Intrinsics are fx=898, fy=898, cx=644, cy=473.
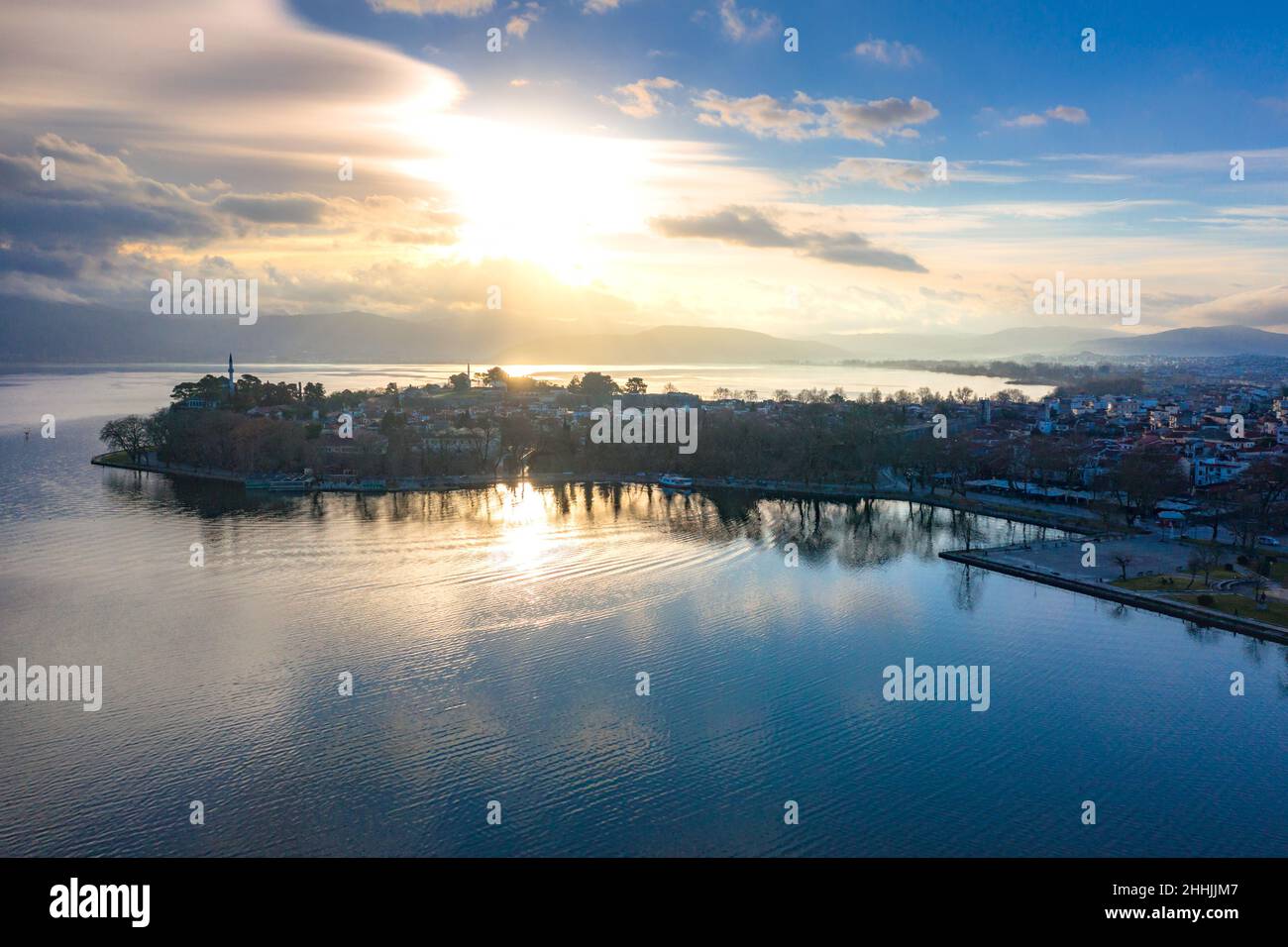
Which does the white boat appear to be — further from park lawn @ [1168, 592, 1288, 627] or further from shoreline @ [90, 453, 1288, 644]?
park lawn @ [1168, 592, 1288, 627]

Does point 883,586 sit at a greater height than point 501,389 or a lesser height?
lesser

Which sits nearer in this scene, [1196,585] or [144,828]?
[144,828]

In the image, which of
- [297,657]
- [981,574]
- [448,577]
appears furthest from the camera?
[981,574]

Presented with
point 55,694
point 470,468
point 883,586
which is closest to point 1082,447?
point 883,586

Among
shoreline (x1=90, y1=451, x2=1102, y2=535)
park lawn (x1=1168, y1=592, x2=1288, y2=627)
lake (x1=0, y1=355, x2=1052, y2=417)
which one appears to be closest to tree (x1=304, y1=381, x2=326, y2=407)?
lake (x1=0, y1=355, x2=1052, y2=417)

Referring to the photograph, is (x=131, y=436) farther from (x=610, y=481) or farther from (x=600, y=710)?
(x=600, y=710)

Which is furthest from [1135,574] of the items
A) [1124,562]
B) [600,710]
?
[600,710]

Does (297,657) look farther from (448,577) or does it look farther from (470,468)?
(470,468)
